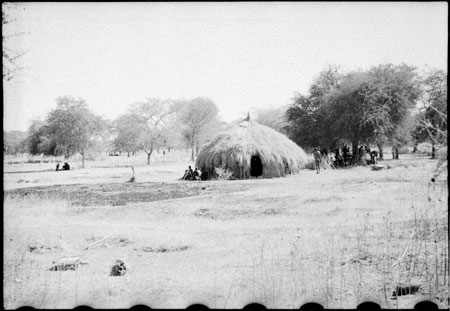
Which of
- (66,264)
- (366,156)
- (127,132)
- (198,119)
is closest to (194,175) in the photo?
(198,119)

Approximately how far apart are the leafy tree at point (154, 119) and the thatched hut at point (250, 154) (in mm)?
1970

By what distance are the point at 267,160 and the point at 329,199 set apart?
4545mm

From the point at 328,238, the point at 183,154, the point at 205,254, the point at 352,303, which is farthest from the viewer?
the point at 183,154

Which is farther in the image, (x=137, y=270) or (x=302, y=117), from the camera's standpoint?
(x=302, y=117)

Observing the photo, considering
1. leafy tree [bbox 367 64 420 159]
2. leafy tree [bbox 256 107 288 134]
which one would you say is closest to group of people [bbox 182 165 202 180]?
leafy tree [bbox 367 64 420 159]

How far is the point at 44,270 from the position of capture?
343cm

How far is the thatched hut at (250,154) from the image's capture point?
10656 mm

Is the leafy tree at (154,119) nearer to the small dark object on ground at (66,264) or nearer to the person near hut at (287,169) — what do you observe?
the small dark object on ground at (66,264)

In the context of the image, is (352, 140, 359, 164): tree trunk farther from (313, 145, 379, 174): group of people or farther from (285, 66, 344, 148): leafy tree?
(285, 66, 344, 148): leafy tree

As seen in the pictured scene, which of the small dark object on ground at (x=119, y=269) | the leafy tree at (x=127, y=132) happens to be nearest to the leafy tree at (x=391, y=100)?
the leafy tree at (x=127, y=132)

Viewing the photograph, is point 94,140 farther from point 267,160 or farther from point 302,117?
point 302,117

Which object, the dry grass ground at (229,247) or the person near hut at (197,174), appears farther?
the person near hut at (197,174)

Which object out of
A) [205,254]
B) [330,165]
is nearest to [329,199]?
[205,254]

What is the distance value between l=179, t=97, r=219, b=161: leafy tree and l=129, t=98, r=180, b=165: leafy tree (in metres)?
0.28
